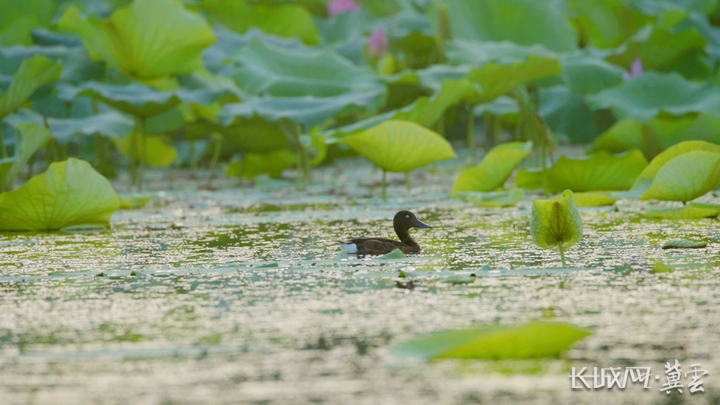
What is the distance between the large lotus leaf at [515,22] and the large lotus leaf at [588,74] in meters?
0.88

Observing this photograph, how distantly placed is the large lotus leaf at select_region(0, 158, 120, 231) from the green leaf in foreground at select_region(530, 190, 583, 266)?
68.1 inches


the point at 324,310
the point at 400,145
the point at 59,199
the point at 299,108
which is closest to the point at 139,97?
the point at 299,108

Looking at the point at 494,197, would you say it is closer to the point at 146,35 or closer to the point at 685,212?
the point at 685,212

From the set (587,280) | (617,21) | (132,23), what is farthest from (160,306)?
(617,21)

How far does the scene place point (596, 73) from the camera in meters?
6.23

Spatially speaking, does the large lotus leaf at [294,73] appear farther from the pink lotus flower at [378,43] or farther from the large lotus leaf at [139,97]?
the pink lotus flower at [378,43]

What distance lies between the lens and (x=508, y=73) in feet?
18.0

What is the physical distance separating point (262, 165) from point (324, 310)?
4601mm

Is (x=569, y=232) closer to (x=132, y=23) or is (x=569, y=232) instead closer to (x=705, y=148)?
(x=705, y=148)

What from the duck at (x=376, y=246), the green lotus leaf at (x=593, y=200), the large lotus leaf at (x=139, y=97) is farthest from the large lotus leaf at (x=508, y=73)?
the duck at (x=376, y=246)

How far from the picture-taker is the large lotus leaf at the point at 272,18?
822 centimetres

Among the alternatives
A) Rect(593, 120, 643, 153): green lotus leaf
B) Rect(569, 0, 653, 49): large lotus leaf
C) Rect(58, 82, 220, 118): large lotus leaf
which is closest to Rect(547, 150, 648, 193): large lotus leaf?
Rect(593, 120, 643, 153): green lotus leaf

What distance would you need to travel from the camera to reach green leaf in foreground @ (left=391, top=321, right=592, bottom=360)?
1.66 meters

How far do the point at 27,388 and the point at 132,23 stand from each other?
4.15 meters
